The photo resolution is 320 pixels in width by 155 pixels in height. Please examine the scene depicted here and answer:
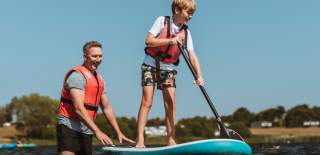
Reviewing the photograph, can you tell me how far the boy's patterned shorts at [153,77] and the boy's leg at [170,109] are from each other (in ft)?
0.35

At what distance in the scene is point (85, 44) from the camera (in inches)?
336

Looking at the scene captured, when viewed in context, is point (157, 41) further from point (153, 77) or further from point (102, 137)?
point (102, 137)

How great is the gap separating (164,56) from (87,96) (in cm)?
191

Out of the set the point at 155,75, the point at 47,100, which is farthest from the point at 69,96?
the point at 47,100

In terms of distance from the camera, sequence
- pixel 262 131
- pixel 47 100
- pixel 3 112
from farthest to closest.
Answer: pixel 262 131 < pixel 3 112 < pixel 47 100

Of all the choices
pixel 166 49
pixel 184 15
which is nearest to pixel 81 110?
pixel 166 49

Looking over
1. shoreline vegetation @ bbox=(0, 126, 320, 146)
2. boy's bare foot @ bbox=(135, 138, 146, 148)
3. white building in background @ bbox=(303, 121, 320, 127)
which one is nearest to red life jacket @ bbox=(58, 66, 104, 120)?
boy's bare foot @ bbox=(135, 138, 146, 148)

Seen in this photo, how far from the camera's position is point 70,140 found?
27.7ft

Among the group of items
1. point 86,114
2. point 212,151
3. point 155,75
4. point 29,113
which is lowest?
point 212,151

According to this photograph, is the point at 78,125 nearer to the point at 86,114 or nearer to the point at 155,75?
the point at 86,114

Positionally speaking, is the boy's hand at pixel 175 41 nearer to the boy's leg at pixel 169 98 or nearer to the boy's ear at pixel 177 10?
the boy's ear at pixel 177 10

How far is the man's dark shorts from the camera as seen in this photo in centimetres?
841

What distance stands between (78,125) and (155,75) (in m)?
2.01

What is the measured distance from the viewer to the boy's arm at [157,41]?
958 centimetres
